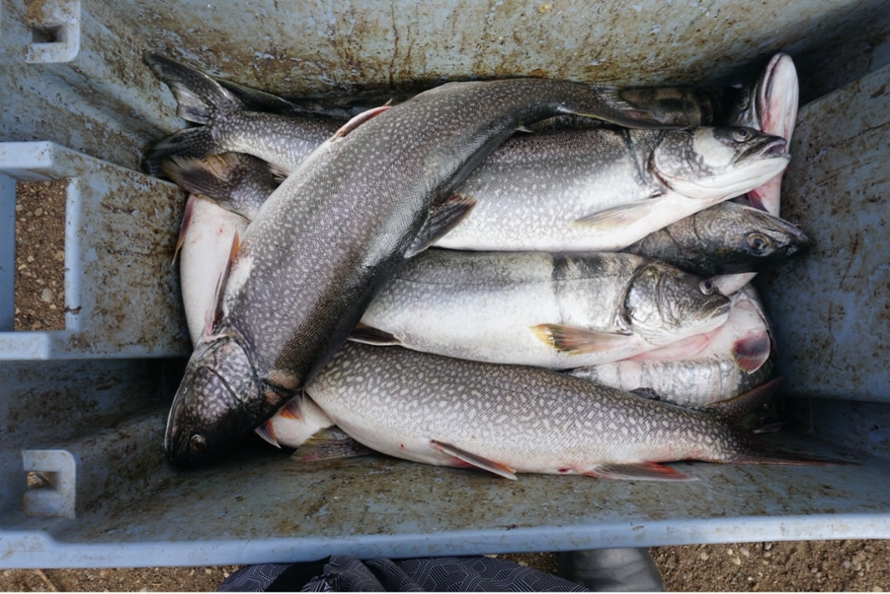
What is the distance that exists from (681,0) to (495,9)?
28.7 inches

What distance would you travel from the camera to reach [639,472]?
6.28 ft

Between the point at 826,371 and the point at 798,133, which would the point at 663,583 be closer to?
the point at 826,371

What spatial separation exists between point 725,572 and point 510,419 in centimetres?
178

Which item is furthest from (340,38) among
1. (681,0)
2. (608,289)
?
(608,289)

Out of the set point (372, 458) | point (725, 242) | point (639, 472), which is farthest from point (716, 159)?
point (372, 458)

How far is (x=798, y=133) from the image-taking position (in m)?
2.29

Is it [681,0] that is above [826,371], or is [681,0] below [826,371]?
above

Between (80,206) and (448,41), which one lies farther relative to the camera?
(448,41)

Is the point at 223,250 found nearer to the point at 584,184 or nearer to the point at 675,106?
the point at 584,184

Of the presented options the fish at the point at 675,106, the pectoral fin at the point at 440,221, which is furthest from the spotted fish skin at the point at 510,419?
the fish at the point at 675,106

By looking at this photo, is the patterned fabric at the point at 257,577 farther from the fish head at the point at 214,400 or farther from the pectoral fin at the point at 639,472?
the pectoral fin at the point at 639,472

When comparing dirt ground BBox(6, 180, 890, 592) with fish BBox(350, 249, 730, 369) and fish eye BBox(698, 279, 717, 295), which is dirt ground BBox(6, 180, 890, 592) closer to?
fish BBox(350, 249, 730, 369)

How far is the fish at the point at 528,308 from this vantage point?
202cm

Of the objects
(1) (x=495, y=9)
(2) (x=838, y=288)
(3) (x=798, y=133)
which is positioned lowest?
(2) (x=838, y=288)
